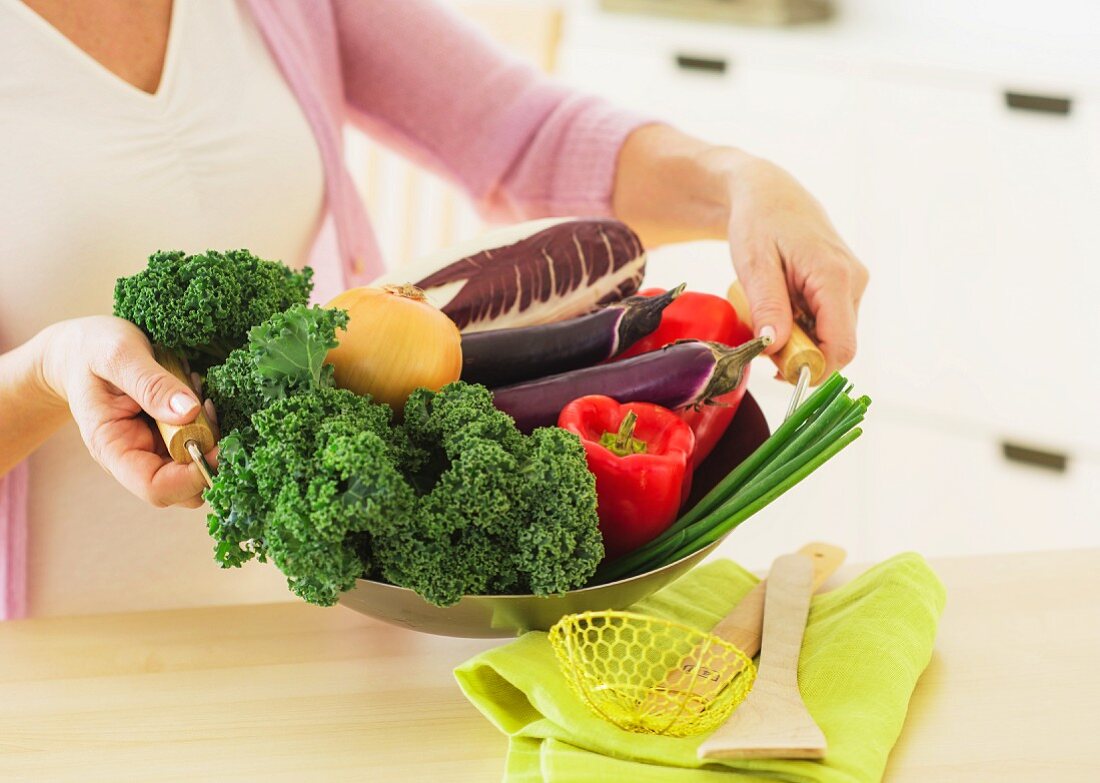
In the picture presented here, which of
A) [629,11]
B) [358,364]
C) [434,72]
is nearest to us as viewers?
[358,364]

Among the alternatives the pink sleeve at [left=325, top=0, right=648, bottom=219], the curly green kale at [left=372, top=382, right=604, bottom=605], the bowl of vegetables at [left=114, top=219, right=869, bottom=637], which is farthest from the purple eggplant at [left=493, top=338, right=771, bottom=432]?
the pink sleeve at [left=325, top=0, right=648, bottom=219]

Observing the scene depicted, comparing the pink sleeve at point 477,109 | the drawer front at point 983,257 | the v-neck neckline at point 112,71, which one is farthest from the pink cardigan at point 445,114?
the drawer front at point 983,257

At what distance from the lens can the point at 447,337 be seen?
2.53ft

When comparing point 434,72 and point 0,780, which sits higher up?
point 434,72

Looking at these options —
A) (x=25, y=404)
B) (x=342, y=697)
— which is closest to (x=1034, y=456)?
(x=342, y=697)

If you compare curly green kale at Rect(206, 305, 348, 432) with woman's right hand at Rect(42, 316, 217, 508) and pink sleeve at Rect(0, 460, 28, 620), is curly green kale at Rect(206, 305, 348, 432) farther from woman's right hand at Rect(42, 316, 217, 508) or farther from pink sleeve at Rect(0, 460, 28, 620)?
pink sleeve at Rect(0, 460, 28, 620)

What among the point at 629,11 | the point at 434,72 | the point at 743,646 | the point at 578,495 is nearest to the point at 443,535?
the point at 578,495

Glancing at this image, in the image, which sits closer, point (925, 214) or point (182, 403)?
point (182, 403)

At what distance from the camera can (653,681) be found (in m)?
0.70

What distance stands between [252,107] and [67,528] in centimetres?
49

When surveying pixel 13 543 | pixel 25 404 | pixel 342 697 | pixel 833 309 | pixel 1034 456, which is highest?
pixel 833 309

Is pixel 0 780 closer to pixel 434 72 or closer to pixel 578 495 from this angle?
pixel 578 495

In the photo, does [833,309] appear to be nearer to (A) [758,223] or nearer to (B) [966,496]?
(A) [758,223]

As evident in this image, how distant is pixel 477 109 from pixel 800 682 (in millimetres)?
859
